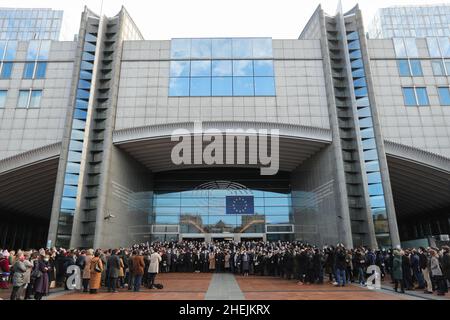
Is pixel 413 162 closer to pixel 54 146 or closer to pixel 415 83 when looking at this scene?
pixel 415 83

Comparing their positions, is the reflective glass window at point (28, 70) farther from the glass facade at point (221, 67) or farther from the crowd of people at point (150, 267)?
the crowd of people at point (150, 267)

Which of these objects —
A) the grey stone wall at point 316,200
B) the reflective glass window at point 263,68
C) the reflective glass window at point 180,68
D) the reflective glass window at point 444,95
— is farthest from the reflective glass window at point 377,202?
the reflective glass window at point 180,68

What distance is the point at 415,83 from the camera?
30125mm

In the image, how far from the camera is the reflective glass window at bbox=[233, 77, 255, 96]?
29.9 m

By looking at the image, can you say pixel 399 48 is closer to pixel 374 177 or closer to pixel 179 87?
pixel 374 177

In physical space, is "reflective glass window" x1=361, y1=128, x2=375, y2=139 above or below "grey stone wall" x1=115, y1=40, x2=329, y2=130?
below

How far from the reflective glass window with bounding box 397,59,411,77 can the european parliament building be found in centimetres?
11

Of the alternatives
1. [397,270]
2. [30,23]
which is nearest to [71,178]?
[397,270]

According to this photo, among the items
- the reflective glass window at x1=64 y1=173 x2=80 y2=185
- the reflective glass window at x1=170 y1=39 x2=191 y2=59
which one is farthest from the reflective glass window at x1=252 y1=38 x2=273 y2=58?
the reflective glass window at x1=64 y1=173 x2=80 y2=185

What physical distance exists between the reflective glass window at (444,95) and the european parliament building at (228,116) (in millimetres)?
108

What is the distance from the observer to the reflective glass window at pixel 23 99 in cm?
2966

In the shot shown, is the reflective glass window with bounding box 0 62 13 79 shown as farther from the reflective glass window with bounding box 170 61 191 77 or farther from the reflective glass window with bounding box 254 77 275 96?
the reflective glass window with bounding box 254 77 275 96
